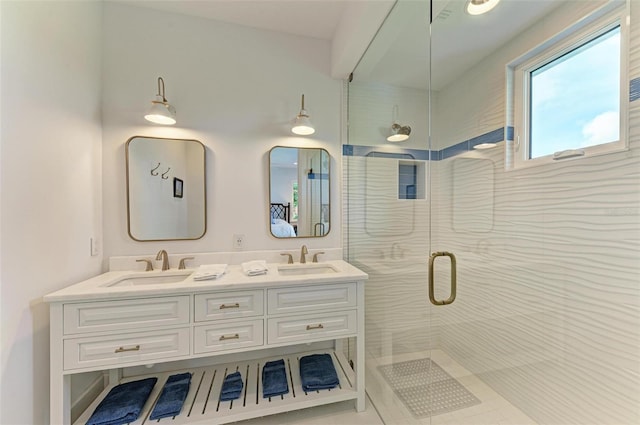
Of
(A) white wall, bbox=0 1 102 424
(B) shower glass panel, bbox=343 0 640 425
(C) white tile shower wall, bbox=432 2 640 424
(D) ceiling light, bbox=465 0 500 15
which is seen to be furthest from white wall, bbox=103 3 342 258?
(C) white tile shower wall, bbox=432 2 640 424

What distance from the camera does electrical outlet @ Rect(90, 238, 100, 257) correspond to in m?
1.62

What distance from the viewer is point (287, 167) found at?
2.04 meters

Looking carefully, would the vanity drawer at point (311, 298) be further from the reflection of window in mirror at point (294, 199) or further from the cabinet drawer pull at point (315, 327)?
the reflection of window in mirror at point (294, 199)

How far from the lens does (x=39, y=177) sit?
4.10 feet

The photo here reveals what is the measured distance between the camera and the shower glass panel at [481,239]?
1.28m

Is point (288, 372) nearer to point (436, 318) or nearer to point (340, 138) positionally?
point (436, 318)

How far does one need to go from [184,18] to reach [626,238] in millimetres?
2986

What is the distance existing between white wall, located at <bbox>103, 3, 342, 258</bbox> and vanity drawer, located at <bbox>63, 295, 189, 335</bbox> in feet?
1.91

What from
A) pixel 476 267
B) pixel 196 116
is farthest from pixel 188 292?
pixel 476 267

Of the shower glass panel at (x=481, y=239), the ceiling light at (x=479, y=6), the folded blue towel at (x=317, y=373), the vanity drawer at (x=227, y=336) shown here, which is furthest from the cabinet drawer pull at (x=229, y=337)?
the ceiling light at (x=479, y=6)

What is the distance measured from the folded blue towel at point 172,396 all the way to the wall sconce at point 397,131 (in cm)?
223

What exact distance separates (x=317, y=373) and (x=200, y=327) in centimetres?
83

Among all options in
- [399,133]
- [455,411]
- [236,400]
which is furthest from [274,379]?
[399,133]

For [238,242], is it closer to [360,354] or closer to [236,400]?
[236,400]
